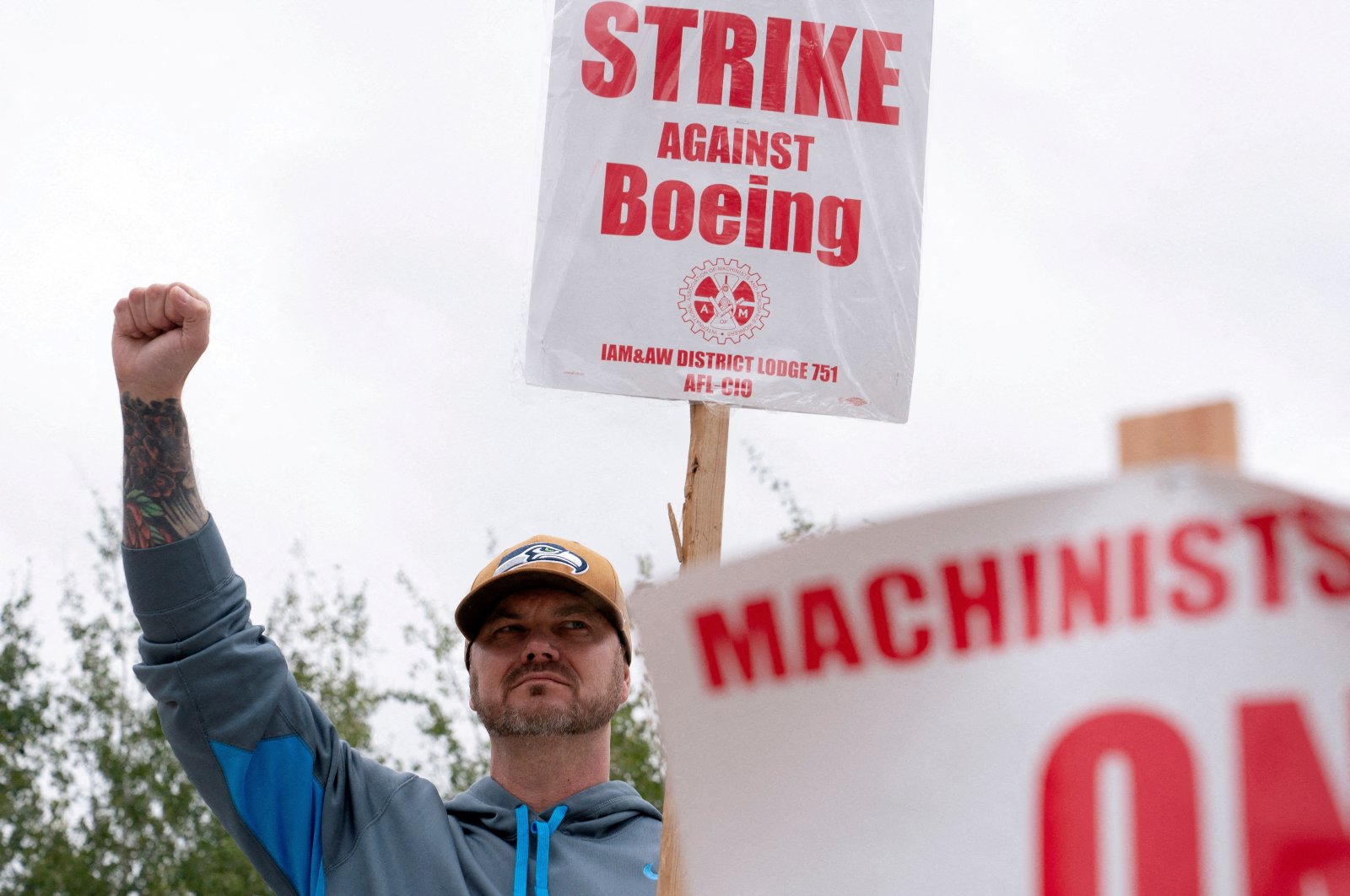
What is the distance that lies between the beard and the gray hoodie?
187 mm

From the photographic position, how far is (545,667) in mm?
3197

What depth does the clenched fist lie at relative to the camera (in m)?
Result: 2.81

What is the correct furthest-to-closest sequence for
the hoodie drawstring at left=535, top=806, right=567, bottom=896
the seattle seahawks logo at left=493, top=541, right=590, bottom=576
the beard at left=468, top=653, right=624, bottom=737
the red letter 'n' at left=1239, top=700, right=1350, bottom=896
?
the seattle seahawks logo at left=493, top=541, right=590, bottom=576 → the beard at left=468, top=653, right=624, bottom=737 → the hoodie drawstring at left=535, top=806, right=567, bottom=896 → the red letter 'n' at left=1239, top=700, right=1350, bottom=896

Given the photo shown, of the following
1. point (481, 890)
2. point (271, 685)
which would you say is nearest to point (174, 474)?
point (271, 685)

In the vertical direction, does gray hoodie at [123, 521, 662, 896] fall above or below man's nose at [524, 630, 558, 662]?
below

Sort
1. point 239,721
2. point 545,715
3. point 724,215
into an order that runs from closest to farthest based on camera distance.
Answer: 1. point 239,721
2. point 545,715
3. point 724,215

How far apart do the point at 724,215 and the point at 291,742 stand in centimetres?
141

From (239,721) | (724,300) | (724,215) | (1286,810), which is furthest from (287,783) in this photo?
(1286,810)

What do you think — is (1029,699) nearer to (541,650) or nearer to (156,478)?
(541,650)

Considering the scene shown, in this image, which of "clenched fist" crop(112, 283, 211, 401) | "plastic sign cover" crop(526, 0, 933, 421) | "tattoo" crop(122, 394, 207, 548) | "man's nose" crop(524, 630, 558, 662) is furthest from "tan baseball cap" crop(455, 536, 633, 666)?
"clenched fist" crop(112, 283, 211, 401)

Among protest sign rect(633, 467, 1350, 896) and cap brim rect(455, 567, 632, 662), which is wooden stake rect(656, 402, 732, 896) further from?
protest sign rect(633, 467, 1350, 896)

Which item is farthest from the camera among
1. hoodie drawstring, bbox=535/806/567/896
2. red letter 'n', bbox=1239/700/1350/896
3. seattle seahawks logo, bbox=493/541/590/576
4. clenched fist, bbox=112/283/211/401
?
seattle seahawks logo, bbox=493/541/590/576

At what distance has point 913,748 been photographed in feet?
5.28

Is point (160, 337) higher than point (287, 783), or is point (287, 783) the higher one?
point (160, 337)
